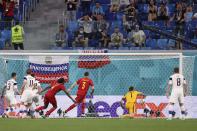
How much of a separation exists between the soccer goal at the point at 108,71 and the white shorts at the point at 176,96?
191 centimetres

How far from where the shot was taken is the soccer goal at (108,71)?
984 inches

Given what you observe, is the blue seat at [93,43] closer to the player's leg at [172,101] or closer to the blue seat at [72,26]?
the blue seat at [72,26]

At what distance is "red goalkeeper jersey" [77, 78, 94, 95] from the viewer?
24109 mm

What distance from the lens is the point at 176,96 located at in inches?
904

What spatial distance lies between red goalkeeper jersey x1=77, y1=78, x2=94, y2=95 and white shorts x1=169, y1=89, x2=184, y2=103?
3009 millimetres

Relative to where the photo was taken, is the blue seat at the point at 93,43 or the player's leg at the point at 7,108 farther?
the blue seat at the point at 93,43

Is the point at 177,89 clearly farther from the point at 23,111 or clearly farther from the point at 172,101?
the point at 23,111

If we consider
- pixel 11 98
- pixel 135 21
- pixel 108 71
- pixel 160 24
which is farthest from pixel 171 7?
pixel 11 98

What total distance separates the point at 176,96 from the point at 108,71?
3.80 m

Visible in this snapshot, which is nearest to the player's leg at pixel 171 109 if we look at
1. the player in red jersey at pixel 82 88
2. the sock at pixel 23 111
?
the player in red jersey at pixel 82 88

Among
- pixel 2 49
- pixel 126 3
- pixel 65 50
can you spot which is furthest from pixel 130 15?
pixel 2 49

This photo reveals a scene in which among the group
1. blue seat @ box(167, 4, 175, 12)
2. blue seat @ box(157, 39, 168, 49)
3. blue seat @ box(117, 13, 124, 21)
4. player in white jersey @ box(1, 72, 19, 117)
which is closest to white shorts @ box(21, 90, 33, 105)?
player in white jersey @ box(1, 72, 19, 117)

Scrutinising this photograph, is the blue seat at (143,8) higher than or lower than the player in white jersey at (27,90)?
higher

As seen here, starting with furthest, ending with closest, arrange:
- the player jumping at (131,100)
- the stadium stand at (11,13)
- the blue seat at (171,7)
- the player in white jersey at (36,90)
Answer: the blue seat at (171,7) → the stadium stand at (11,13) → the player in white jersey at (36,90) → the player jumping at (131,100)
